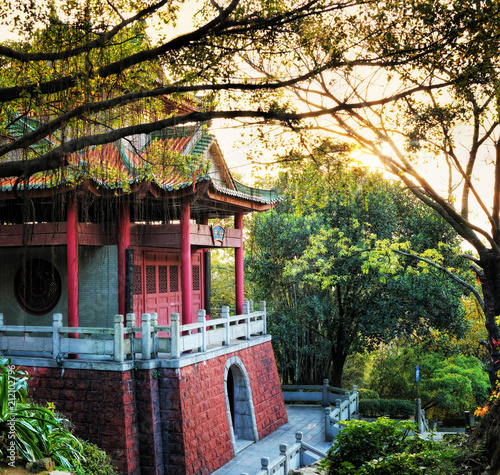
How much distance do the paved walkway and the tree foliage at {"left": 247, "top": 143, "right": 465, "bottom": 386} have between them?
301 cm

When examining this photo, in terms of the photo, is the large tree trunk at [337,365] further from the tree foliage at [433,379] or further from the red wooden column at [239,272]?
the red wooden column at [239,272]

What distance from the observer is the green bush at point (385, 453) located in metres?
4.22

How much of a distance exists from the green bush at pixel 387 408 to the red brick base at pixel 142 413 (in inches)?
359

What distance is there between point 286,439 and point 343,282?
18.8ft

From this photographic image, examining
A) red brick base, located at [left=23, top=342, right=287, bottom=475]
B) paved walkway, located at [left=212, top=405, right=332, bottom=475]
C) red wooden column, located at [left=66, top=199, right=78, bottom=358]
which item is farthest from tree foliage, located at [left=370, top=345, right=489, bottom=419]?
red wooden column, located at [left=66, top=199, right=78, bottom=358]

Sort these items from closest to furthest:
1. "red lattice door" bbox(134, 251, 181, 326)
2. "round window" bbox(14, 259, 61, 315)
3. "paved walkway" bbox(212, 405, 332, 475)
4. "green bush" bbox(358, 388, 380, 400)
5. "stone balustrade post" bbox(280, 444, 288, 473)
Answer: "stone balustrade post" bbox(280, 444, 288, 473), "paved walkway" bbox(212, 405, 332, 475), "round window" bbox(14, 259, 61, 315), "red lattice door" bbox(134, 251, 181, 326), "green bush" bbox(358, 388, 380, 400)

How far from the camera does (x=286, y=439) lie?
11.8 meters

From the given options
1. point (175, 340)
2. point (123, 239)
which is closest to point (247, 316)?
point (175, 340)

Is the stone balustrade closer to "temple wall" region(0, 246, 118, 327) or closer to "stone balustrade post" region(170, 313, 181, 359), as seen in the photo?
"stone balustrade post" region(170, 313, 181, 359)

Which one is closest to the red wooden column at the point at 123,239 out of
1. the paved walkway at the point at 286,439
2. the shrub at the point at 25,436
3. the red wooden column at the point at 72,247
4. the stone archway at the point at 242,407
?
the red wooden column at the point at 72,247

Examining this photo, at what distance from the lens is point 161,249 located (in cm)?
1245

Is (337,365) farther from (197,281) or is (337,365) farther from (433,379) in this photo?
(197,281)

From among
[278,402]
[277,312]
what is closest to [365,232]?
[277,312]

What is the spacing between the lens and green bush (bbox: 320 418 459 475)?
4.22 metres
